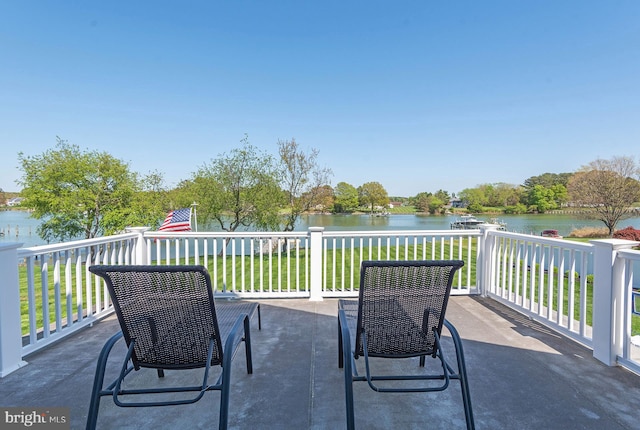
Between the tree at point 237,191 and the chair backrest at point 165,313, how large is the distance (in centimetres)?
1220

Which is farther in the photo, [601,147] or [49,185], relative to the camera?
[601,147]

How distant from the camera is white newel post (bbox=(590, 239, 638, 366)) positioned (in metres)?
2.22

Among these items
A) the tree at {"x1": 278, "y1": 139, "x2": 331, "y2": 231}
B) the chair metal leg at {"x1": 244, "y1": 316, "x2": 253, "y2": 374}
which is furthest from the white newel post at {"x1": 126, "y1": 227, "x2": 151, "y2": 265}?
the tree at {"x1": 278, "y1": 139, "x2": 331, "y2": 231}

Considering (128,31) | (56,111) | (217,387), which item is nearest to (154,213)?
Result: (56,111)

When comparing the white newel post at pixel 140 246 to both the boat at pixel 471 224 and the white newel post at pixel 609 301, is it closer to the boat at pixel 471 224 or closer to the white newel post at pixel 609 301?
the boat at pixel 471 224

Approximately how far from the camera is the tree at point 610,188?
21.4 meters

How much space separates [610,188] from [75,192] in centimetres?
3209

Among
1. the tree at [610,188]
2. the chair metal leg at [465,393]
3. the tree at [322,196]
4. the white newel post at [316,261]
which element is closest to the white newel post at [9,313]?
the white newel post at [316,261]

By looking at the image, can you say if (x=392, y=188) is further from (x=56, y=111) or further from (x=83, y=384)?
Answer: (x=83, y=384)

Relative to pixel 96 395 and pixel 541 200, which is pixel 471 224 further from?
pixel 96 395

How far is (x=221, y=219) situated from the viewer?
45.9 feet

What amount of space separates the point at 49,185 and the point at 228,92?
29.0 ft

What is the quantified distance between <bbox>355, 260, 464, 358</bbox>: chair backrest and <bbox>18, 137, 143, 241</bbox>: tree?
48.5 feet

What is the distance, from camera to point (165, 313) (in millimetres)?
1532
